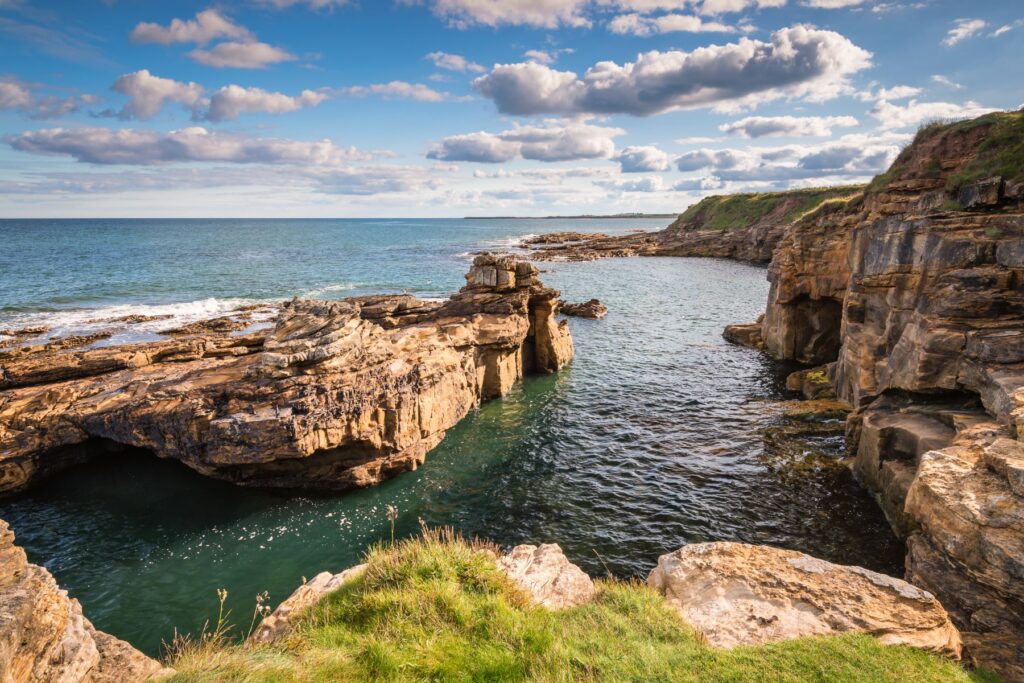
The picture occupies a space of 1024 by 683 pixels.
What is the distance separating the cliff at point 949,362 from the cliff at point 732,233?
235ft

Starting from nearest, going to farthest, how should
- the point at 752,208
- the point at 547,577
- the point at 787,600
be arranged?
the point at 787,600 → the point at 547,577 → the point at 752,208

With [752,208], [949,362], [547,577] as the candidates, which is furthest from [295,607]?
[752,208]

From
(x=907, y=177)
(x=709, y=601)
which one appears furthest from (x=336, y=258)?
(x=709, y=601)

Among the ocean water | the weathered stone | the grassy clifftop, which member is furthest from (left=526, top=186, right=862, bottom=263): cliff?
the weathered stone

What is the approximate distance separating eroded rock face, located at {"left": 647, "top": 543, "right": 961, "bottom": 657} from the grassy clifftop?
3989 inches

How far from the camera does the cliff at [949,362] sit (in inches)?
386

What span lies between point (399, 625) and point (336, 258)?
116 m

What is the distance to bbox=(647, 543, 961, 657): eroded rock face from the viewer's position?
8.87 m

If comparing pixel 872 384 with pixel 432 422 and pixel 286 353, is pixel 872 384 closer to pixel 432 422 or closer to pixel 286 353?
pixel 432 422

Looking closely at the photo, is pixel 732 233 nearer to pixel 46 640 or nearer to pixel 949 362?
pixel 949 362

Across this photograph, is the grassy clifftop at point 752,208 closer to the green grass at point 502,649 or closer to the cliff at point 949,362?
the cliff at point 949,362

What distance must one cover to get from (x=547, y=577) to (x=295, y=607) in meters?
5.37

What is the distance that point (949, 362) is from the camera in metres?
16.5

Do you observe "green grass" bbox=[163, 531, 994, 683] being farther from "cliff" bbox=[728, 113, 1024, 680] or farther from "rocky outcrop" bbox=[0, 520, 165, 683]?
"cliff" bbox=[728, 113, 1024, 680]
